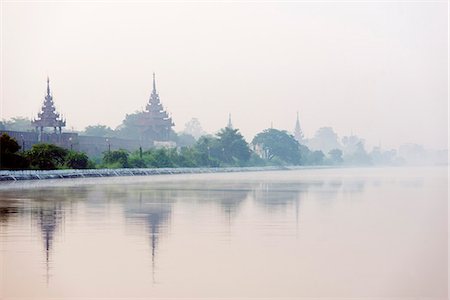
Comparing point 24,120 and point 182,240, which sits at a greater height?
point 24,120

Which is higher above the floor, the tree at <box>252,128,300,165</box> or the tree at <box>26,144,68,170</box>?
the tree at <box>252,128,300,165</box>

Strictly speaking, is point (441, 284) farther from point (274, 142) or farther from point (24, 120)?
point (24, 120)

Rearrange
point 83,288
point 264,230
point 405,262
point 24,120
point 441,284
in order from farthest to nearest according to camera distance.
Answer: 1. point 24,120
2. point 264,230
3. point 405,262
4. point 441,284
5. point 83,288

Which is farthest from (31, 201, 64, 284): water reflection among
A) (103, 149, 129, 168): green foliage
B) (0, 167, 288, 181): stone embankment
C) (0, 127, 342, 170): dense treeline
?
(103, 149, 129, 168): green foliage

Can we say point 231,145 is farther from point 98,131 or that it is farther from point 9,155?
point 9,155

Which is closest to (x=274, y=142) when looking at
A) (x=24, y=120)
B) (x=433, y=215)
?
(x=24, y=120)

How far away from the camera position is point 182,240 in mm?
9055

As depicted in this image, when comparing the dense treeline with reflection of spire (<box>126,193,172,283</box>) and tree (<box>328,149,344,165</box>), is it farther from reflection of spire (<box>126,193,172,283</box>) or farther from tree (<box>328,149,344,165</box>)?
reflection of spire (<box>126,193,172,283</box>)

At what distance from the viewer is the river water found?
6328 millimetres

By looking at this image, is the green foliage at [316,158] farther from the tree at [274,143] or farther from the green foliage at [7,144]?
the green foliage at [7,144]

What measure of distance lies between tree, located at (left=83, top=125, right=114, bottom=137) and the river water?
6081cm

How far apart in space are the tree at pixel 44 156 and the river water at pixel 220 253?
56.2ft

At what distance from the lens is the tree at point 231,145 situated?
5825 centimetres

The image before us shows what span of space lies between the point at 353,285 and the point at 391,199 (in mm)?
11822
